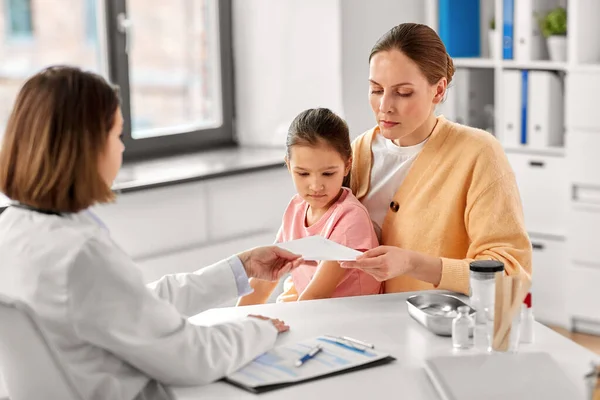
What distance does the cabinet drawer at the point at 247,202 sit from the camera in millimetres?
3783

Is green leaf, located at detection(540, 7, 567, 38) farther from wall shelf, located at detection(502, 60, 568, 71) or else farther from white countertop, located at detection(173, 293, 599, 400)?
white countertop, located at detection(173, 293, 599, 400)

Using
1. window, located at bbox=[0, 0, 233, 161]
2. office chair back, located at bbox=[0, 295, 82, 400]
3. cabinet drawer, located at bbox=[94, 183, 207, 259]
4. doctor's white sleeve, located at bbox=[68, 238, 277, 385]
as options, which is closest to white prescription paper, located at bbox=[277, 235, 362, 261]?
doctor's white sleeve, located at bbox=[68, 238, 277, 385]

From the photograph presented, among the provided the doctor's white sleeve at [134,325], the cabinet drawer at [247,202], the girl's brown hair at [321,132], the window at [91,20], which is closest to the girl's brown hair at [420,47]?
the girl's brown hair at [321,132]

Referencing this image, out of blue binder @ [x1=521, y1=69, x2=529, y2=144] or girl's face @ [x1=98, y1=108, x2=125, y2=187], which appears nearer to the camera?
girl's face @ [x1=98, y1=108, x2=125, y2=187]

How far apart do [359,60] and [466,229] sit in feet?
6.91

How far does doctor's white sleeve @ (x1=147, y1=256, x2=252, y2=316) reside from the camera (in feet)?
6.30

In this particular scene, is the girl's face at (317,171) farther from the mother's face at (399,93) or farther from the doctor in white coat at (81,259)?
the doctor in white coat at (81,259)

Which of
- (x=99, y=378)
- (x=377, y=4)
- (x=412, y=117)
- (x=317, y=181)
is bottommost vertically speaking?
(x=99, y=378)

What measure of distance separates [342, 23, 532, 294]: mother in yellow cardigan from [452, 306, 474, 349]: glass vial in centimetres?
28

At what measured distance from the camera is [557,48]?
13.4ft

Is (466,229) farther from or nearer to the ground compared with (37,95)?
nearer to the ground

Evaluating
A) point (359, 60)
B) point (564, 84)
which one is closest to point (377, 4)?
point (359, 60)

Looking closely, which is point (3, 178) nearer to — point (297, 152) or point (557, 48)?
point (297, 152)

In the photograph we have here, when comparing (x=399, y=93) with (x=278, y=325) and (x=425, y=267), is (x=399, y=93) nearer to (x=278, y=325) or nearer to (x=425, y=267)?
(x=425, y=267)
